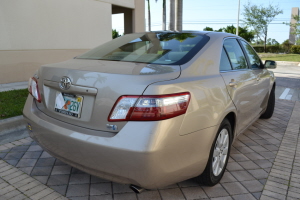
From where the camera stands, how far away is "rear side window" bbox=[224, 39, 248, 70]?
10.4ft

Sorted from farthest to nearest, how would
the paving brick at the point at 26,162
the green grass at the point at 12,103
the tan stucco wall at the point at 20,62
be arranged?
the tan stucco wall at the point at 20,62 → the green grass at the point at 12,103 → the paving brick at the point at 26,162

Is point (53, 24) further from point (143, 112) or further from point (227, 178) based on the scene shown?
point (143, 112)

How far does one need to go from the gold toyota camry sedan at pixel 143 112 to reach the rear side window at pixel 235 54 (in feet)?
0.78

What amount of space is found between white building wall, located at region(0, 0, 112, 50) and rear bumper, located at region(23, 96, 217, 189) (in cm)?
674

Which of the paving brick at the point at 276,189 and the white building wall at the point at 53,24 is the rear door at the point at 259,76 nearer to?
the paving brick at the point at 276,189

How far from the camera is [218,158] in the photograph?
271cm

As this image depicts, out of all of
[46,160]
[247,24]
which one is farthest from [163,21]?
[46,160]

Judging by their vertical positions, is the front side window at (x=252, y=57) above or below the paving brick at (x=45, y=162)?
above

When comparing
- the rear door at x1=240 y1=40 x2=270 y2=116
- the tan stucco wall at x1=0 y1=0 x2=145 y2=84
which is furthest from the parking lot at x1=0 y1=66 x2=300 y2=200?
the tan stucco wall at x1=0 y1=0 x2=145 y2=84

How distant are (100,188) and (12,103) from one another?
135 inches

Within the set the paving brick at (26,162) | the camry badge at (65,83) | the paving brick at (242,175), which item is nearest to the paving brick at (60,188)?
the paving brick at (26,162)

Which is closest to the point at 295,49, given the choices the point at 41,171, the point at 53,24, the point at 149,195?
the point at 53,24

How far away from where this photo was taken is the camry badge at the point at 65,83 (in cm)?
218

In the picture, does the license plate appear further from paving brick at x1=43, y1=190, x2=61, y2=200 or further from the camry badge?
paving brick at x1=43, y1=190, x2=61, y2=200
